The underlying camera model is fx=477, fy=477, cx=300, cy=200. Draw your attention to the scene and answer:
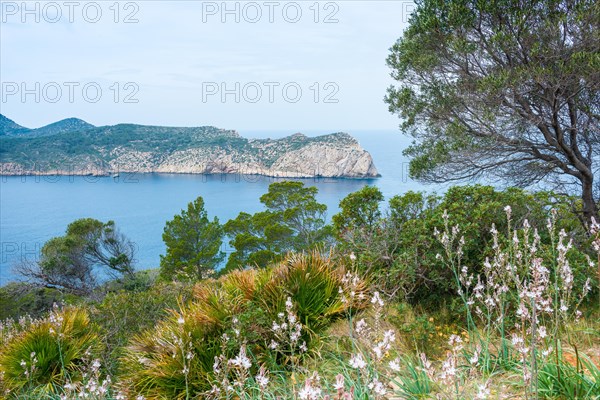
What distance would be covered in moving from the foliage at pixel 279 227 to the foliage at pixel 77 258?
843 cm

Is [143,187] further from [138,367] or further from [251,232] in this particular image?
[138,367]

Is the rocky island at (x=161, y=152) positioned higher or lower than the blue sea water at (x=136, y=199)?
higher

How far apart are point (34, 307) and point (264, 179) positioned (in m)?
72.4

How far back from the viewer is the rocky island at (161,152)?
9619cm

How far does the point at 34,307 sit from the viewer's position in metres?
23.4

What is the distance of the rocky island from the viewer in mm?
96188

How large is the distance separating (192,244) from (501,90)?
2219 cm

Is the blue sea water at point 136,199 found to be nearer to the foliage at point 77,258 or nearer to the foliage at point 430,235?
the foliage at point 77,258

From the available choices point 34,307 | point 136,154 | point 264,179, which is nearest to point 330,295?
point 34,307

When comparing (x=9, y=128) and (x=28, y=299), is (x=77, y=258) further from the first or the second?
(x=9, y=128)

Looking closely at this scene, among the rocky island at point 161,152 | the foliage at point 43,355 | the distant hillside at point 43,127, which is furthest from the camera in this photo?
the distant hillside at point 43,127

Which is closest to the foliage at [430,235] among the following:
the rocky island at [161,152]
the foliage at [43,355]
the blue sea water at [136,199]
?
the foliage at [43,355]

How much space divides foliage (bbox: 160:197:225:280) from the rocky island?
6579 centimetres

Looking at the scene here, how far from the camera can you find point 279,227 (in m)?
23.7
